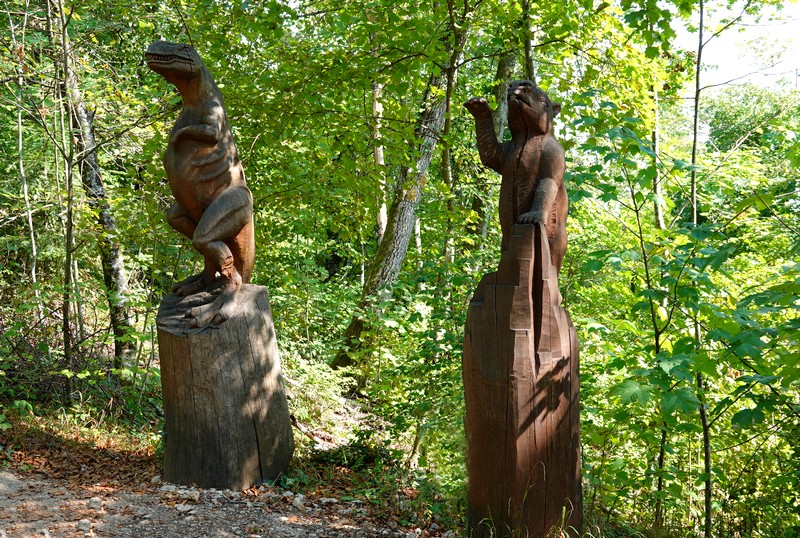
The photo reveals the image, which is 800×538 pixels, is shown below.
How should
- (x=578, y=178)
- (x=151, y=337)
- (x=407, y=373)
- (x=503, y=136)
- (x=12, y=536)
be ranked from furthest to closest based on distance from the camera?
(x=503, y=136) → (x=151, y=337) → (x=407, y=373) → (x=578, y=178) → (x=12, y=536)

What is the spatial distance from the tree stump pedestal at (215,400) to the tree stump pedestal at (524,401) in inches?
83.3

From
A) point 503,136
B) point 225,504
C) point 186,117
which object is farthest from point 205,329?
point 503,136

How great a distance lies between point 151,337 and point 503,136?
6.87 metres

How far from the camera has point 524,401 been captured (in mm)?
3627

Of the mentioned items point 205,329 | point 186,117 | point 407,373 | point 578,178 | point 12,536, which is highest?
point 186,117

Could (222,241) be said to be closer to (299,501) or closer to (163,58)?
(163,58)

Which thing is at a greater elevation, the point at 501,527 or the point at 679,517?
the point at 501,527

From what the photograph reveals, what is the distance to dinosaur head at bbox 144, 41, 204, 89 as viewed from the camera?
4934 mm

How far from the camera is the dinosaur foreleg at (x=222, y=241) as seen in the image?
505 cm

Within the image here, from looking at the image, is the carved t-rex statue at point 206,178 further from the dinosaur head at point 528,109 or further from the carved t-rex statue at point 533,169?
the dinosaur head at point 528,109

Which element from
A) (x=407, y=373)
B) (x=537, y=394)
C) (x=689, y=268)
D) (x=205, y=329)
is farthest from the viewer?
(x=407, y=373)

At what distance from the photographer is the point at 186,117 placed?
517 cm

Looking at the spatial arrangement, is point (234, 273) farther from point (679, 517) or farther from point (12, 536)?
point (679, 517)

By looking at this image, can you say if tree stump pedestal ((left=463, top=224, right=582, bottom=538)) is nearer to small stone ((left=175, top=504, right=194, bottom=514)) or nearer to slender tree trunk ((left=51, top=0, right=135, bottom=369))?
small stone ((left=175, top=504, right=194, bottom=514))
